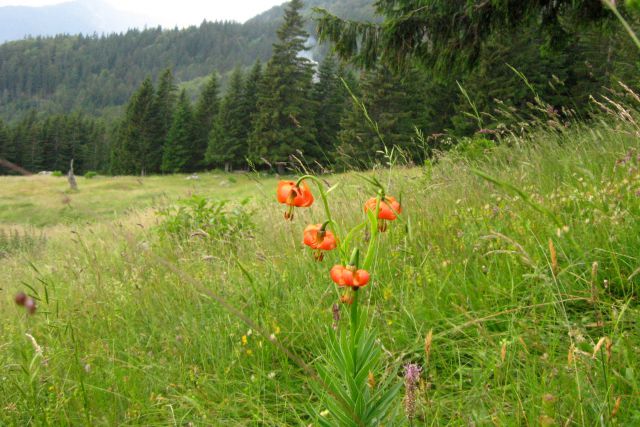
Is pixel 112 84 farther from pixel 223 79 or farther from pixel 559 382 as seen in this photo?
pixel 559 382

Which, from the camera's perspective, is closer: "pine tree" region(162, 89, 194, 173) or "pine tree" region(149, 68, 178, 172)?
"pine tree" region(162, 89, 194, 173)

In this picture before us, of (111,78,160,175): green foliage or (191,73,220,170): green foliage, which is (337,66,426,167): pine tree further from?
(111,78,160,175): green foliage

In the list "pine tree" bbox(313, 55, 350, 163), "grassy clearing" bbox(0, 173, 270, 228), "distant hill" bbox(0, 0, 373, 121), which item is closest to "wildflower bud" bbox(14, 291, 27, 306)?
"grassy clearing" bbox(0, 173, 270, 228)

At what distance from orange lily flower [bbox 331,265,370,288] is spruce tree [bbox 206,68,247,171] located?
116 ft

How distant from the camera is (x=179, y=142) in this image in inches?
1602

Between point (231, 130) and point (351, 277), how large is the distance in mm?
36620

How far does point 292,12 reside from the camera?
91.2 feet

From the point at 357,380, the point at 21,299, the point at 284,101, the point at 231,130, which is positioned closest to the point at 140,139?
the point at 231,130

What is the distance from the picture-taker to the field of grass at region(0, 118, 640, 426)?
1206 mm

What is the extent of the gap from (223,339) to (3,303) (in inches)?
105

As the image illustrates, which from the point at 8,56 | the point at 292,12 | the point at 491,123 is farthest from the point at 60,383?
the point at 8,56

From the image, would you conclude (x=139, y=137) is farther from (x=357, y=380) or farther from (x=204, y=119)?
(x=357, y=380)

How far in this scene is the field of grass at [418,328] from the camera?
3.96ft

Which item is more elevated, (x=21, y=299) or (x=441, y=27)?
(x=441, y=27)
